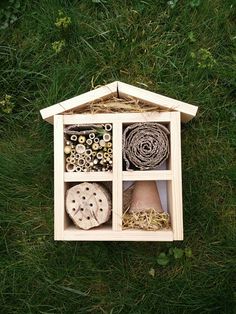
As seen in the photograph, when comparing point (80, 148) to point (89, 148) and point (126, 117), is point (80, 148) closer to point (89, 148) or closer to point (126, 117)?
point (89, 148)

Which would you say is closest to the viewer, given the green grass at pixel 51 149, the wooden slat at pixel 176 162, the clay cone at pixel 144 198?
the wooden slat at pixel 176 162

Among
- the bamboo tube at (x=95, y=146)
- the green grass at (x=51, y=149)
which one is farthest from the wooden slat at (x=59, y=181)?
the green grass at (x=51, y=149)

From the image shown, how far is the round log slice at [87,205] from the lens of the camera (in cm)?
152

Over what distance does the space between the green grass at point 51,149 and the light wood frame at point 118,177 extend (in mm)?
292

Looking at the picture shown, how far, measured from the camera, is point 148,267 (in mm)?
1811

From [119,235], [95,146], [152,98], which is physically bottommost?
[119,235]

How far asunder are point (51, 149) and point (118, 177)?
446 mm

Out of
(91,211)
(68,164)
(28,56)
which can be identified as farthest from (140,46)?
(91,211)

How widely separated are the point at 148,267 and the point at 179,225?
1.23 feet

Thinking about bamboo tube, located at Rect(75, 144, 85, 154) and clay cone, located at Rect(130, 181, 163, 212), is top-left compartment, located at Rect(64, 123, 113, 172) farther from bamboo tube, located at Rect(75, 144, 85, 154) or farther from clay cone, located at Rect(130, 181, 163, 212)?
clay cone, located at Rect(130, 181, 163, 212)

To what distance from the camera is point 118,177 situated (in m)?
1.51

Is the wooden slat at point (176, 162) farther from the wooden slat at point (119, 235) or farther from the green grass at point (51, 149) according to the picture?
the green grass at point (51, 149)

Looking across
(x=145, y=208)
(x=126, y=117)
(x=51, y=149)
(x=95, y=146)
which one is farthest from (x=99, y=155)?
(x=51, y=149)

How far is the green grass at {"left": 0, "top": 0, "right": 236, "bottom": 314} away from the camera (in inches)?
70.4
